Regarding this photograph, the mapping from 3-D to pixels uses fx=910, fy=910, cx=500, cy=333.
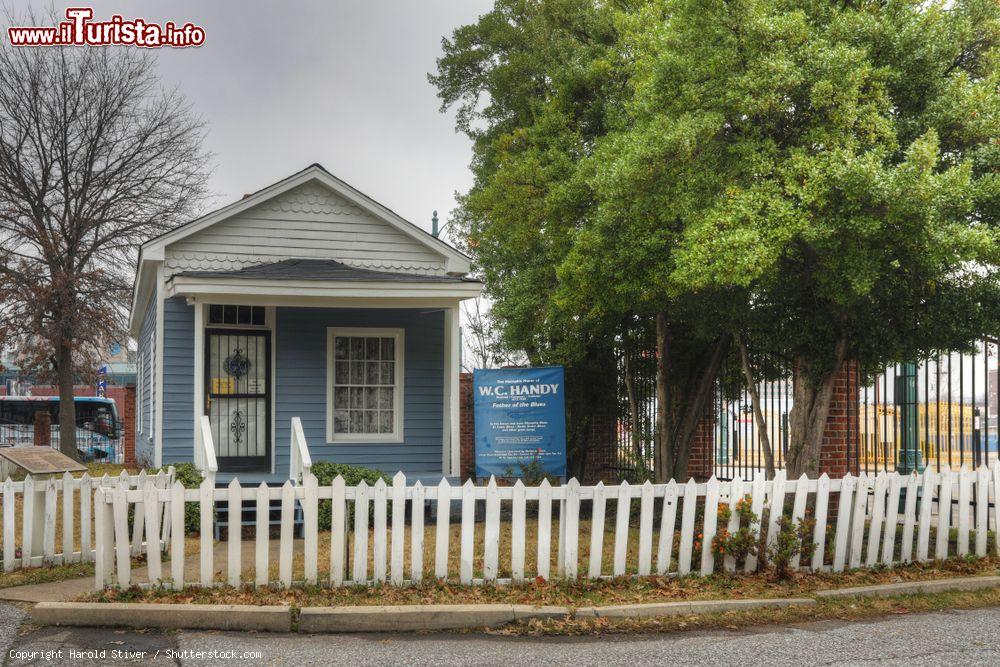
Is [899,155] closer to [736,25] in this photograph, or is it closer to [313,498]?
[736,25]

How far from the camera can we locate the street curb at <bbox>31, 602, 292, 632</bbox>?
6.83 metres

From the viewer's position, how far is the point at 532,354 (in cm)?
1680

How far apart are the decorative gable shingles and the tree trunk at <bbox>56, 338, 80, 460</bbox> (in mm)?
12581

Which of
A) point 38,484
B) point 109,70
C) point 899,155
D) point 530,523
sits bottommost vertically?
point 530,523

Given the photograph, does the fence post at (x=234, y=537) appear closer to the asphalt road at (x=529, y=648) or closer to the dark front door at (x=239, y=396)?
the asphalt road at (x=529, y=648)

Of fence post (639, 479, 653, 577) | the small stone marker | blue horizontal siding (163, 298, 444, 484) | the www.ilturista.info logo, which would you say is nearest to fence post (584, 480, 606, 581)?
fence post (639, 479, 653, 577)

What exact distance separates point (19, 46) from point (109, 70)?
241 centimetres

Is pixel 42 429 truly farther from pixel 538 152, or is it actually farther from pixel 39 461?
pixel 538 152

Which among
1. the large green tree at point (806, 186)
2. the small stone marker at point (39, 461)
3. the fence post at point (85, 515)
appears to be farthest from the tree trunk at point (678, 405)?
the small stone marker at point (39, 461)

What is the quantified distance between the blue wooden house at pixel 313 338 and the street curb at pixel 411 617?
678 centimetres

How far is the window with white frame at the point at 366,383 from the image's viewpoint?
14.8 meters

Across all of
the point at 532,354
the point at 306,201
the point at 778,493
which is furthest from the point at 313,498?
the point at 532,354

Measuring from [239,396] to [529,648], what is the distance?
9.12 meters

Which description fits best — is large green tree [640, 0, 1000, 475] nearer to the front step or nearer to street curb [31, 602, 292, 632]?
street curb [31, 602, 292, 632]
